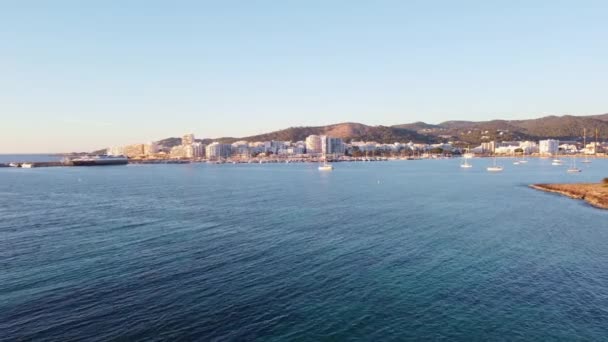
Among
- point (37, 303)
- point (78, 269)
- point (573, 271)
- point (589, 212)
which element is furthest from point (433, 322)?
point (589, 212)

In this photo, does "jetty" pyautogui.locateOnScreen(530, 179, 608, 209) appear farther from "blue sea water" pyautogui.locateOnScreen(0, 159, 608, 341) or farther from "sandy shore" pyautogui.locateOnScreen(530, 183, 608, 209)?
"blue sea water" pyautogui.locateOnScreen(0, 159, 608, 341)

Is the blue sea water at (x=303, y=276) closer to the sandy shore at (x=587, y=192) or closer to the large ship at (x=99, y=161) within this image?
the sandy shore at (x=587, y=192)

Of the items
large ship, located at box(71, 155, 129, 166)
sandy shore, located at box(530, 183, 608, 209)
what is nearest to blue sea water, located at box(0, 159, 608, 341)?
sandy shore, located at box(530, 183, 608, 209)

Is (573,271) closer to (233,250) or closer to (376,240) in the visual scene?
(376,240)

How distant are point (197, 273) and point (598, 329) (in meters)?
18.1

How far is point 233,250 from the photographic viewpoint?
88.0 feet

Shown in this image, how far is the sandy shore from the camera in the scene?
4700cm

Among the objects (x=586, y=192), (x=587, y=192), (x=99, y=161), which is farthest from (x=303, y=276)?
(x=99, y=161)

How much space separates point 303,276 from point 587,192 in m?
49.9

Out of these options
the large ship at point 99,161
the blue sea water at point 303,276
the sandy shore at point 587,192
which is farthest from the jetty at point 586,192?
the large ship at point 99,161

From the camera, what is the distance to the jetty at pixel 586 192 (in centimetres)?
4702

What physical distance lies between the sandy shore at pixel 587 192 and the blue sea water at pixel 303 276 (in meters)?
6.93

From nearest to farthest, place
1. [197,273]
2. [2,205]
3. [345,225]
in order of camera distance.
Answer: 1. [197,273]
2. [345,225]
3. [2,205]

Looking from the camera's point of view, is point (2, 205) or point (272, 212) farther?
point (2, 205)
